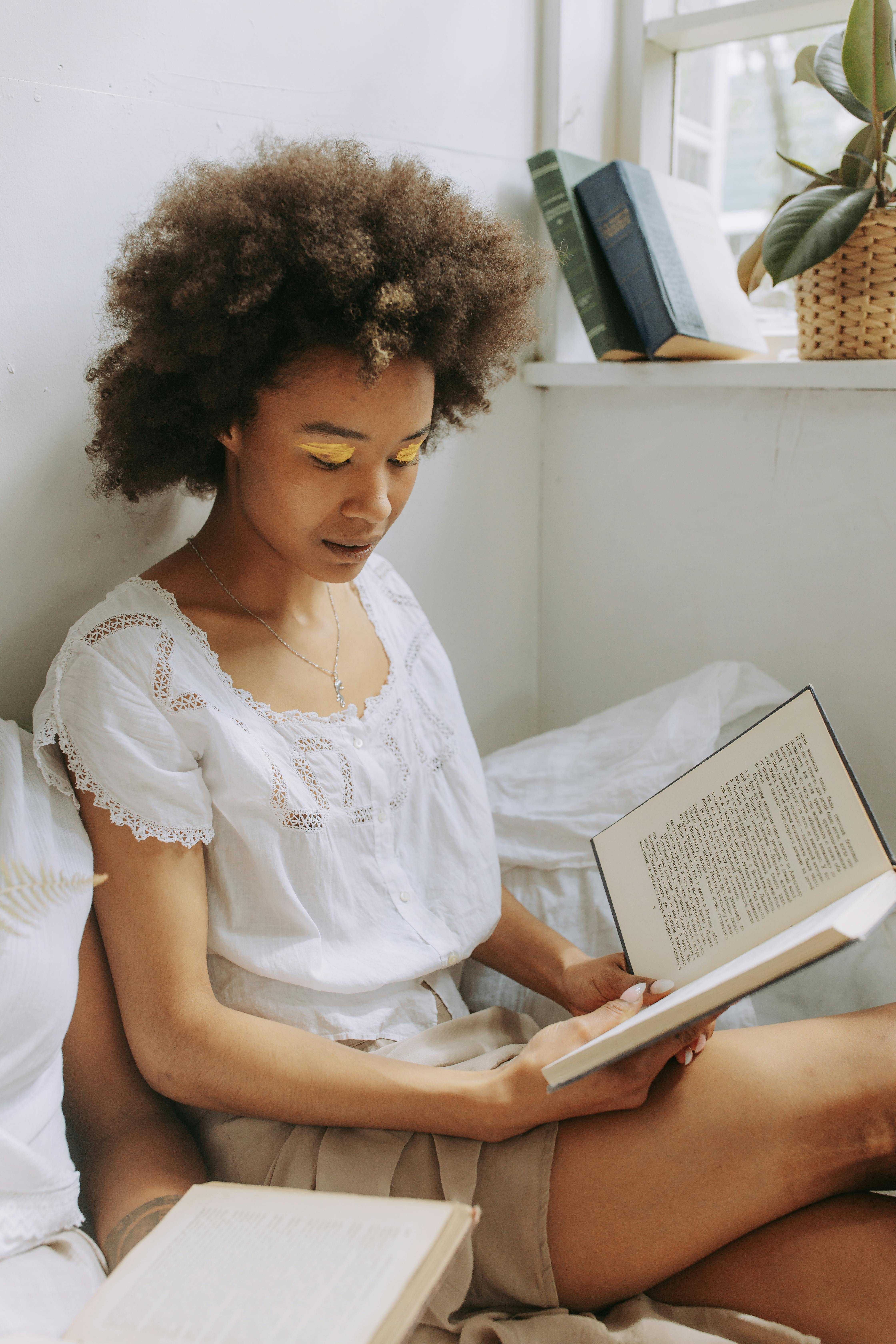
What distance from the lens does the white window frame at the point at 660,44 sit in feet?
4.59

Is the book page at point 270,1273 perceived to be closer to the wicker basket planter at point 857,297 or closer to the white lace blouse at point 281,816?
the white lace blouse at point 281,816

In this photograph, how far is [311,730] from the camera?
3.13 ft

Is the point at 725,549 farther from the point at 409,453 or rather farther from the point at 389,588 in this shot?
the point at 409,453

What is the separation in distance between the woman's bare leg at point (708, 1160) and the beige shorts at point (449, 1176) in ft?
0.06

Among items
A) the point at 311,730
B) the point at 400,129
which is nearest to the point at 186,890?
the point at 311,730

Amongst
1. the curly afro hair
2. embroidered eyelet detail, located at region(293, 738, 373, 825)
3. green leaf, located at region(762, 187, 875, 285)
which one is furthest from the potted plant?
embroidered eyelet detail, located at region(293, 738, 373, 825)

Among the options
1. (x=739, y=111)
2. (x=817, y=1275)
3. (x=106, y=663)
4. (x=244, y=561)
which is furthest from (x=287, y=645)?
(x=739, y=111)

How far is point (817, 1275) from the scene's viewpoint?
30.1 inches

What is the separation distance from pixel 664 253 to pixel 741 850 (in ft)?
2.96

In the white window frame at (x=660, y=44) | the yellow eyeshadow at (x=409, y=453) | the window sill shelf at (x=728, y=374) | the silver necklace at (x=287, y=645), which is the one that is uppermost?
the white window frame at (x=660, y=44)

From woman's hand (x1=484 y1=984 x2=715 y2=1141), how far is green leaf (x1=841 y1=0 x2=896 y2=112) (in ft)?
3.22

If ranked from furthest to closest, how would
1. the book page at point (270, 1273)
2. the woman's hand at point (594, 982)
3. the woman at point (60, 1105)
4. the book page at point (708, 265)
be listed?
1. the book page at point (708, 265)
2. the woman's hand at point (594, 982)
3. the woman at point (60, 1105)
4. the book page at point (270, 1273)

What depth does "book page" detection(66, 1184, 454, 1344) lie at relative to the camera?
0.57 m

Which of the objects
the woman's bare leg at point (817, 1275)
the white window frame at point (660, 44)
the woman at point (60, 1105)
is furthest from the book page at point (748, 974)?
the white window frame at point (660, 44)
